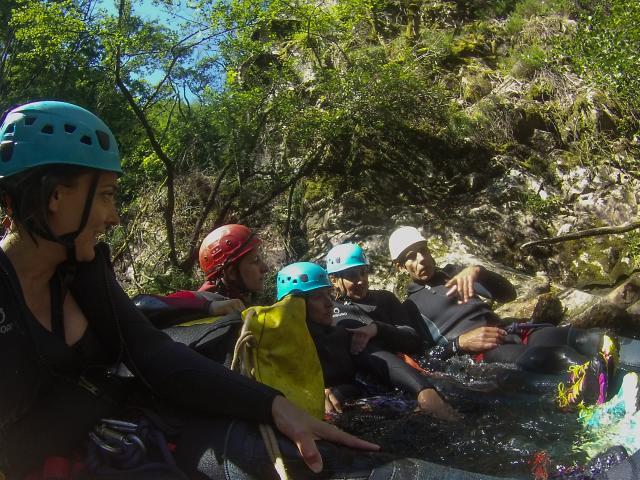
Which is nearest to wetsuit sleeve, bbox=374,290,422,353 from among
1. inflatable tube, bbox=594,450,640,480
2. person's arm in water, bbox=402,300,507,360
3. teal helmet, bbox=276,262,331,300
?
person's arm in water, bbox=402,300,507,360

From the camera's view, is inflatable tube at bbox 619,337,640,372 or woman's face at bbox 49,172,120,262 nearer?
woman's face at bbox 49,172,120,262

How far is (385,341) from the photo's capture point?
4723 millimetres

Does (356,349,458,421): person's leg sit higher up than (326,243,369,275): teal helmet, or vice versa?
(326,243,369,275): teal helmet

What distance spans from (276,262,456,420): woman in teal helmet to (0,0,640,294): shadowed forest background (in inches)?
191

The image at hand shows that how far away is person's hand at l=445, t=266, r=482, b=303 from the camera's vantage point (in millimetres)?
5164

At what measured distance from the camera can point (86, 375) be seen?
80.4 inches

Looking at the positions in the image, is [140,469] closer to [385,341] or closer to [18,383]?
[18,383]

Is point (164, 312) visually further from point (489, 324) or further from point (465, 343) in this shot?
point (489, 324)

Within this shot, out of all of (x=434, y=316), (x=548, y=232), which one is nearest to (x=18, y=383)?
(x=434, y=316)

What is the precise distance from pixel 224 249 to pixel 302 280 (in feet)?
1.83

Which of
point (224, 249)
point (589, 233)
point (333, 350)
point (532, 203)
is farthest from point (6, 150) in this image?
point (532, 203)

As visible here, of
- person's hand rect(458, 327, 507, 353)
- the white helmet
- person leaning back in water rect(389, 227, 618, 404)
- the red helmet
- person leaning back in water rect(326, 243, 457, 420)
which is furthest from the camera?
the white helmet

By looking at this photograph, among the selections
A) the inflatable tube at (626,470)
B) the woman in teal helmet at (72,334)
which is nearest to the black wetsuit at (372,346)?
the inflatable tube at (626,470)

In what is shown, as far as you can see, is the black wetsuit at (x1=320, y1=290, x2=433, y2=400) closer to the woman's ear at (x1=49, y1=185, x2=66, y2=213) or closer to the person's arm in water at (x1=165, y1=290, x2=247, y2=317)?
the person's arm in water at (x1=165, y1=290, x2=247, y2=317)
